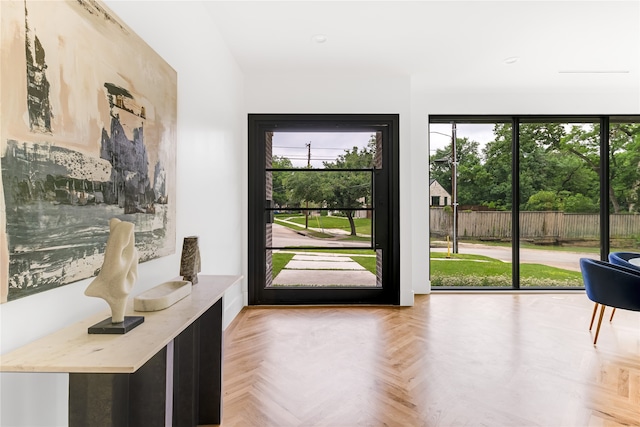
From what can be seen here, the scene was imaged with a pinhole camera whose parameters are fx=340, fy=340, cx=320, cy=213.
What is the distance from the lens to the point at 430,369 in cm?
249

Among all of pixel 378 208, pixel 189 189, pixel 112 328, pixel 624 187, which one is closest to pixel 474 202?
pixel 378 208

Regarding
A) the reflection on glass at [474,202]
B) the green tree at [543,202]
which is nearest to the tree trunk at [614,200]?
the green tree at [543,202]

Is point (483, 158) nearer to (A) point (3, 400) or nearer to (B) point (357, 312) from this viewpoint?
(B) point (357, 312)

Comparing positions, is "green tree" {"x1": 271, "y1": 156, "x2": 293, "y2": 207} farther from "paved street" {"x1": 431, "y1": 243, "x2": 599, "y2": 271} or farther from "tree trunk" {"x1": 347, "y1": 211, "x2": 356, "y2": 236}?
"paved street" {"x1": 431, "y1": 243, "x2": 599, "y2": 271}

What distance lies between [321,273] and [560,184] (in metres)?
3.65

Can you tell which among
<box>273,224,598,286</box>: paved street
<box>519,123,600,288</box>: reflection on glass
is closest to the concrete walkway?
<box>273,224,598,286</box>: paved street

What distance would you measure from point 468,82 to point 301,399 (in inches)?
163

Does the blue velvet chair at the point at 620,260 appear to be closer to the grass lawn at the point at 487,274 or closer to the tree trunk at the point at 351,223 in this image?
the grass lawn at the point at 487,274

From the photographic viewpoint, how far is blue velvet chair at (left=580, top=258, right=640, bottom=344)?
2.76 m

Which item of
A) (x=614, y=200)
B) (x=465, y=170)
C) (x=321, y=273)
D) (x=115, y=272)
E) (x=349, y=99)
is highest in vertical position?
(x=349, y=99)

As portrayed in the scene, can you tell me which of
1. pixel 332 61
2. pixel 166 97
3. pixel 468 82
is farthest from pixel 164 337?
pixel 468 82

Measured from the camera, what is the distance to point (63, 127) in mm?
1265

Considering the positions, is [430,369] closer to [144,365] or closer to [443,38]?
[144,365]

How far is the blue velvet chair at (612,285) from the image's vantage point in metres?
2.76
